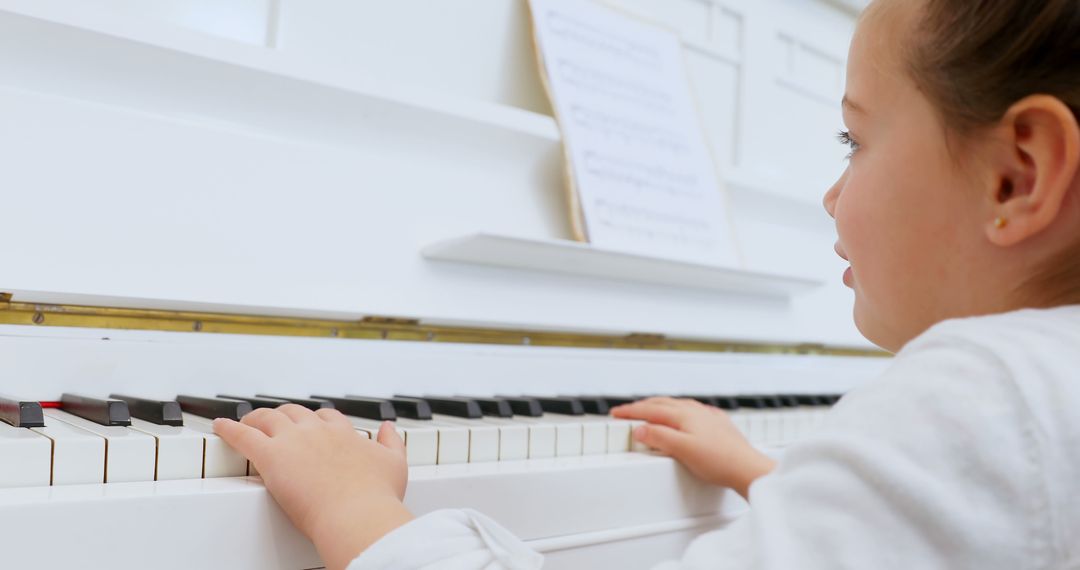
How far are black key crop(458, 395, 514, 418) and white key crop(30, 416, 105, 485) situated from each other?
0.45 metres

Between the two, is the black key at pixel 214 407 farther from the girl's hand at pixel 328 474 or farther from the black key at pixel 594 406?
the black key at pixel 594 406

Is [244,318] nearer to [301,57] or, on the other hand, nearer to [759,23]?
[301,57]

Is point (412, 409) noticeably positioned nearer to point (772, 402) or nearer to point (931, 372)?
point (931, 372)

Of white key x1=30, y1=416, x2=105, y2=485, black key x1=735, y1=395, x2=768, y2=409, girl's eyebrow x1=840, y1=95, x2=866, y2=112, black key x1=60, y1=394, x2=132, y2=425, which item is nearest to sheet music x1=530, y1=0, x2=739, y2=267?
black key x1=735, y1=395, x2=768, y2=409

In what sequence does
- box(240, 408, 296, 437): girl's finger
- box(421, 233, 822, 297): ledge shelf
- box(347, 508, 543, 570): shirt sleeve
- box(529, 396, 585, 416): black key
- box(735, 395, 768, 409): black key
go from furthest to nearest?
1. box(735, 395, 768, 409): black key
2. box(421, 233, 822, 297): ledge shelf
3. box(529, 396, 585, 416): black key
4. box(240, 408, 296, 437): girl's finger
5. box(347, 508, 543, 570): shirt sleeve

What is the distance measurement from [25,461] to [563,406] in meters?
0.65

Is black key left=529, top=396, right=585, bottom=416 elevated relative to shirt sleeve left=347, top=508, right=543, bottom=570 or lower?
elevated

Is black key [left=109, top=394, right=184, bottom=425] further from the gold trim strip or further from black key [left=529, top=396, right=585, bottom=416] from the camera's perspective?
black key [left=529, top=396, right=585, bottom=416]

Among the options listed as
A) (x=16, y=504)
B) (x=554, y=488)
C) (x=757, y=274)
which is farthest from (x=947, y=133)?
(x=757, y=274)

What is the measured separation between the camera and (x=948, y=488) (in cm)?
50

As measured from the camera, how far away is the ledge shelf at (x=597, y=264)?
1251mm

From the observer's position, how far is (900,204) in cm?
66

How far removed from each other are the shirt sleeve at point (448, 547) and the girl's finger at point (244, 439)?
139mm

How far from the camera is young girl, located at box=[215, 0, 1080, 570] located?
50 centimetres
